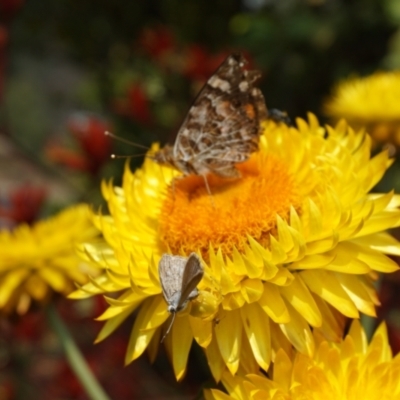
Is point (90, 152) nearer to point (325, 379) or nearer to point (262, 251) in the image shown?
point (262, 251)

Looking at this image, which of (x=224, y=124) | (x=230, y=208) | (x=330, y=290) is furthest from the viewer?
(x=224, y=124)

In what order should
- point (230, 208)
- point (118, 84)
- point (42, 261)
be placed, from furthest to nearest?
1. point (118, 84)
2. point (42, 261)
3. point (230, 208)

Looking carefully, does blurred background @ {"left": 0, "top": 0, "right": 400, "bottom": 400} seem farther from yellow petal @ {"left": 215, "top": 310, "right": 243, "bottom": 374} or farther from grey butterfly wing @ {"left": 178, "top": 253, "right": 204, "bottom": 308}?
grey butterfly wing @ {"left": 178, "top": 253, "right": 204, "bottom": 308}

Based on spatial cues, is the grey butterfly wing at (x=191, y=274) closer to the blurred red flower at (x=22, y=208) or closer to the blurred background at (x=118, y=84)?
the blurred background at (x=118, y=84)

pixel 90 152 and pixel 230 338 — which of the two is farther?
pixel 90 152

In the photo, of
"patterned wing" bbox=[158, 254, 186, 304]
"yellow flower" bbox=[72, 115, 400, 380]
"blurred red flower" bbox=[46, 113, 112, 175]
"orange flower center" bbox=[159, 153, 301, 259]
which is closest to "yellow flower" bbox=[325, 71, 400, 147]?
"yellow flower" bbox=[72, 115, 400, 380]

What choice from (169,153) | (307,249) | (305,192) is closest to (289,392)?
(307,249)

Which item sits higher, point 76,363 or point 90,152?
point 90,152

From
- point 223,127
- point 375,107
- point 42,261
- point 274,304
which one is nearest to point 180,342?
point 274,304
